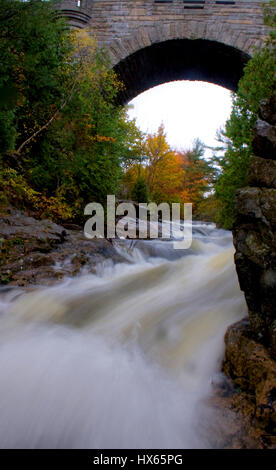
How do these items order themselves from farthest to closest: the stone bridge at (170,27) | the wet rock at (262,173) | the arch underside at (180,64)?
the arch underside at (180,64) → the stone bridge at (170,27) → the wet rock at (262,173)

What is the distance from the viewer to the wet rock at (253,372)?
58.0 inches

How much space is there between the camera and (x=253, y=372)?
1.70m

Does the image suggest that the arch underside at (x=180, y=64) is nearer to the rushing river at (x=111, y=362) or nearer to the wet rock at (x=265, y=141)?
the wet rock at (x=265, y=141)

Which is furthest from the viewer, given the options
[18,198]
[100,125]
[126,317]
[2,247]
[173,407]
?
[100,125]

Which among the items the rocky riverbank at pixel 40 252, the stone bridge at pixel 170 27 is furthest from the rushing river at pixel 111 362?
the stone bridge at pixel 170 27

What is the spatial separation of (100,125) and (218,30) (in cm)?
705

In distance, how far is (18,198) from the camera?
18.6ft

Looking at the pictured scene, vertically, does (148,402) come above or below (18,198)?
below

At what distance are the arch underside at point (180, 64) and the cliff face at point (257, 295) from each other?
10350 mm

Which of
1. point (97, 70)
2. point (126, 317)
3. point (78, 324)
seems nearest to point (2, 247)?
point (78, 324)

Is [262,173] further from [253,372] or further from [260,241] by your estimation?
[253,372]

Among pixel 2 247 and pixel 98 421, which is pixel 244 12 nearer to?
pixel 2 247

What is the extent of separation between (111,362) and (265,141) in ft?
7.73

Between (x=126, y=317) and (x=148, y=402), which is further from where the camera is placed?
(x=126, y=317)
